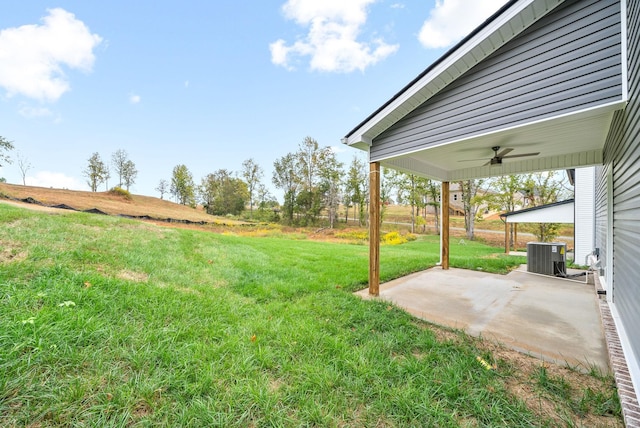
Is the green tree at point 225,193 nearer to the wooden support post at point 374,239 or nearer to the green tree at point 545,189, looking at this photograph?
the green tree at point 545,189

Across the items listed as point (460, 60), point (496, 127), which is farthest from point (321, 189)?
point (496, 127)

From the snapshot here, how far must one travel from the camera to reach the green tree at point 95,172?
26.6 meters

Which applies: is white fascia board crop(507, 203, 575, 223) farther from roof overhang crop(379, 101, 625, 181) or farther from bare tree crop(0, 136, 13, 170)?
bare tree crop(0, 136, 13, 170)

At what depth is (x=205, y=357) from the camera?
6.90 feet

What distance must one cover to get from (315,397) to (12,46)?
13761 mm

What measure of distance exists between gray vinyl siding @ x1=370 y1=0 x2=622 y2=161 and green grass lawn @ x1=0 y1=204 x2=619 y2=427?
2.64 metres

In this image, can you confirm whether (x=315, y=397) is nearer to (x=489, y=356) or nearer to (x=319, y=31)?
(x=489, y=356)

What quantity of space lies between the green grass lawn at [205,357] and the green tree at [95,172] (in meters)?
31.0

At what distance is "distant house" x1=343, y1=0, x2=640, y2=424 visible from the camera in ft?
6.97

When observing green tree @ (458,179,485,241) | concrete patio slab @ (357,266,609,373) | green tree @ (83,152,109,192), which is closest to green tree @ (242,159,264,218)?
green tree @ (83,152,109,192)

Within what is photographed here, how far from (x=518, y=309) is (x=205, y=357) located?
4491mm

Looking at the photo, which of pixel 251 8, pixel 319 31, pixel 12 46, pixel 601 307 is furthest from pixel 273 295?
pixel 12 46

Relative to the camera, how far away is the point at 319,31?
29.2ft

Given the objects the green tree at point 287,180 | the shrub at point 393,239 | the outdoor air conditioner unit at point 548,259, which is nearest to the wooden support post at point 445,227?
the outdoor air conditioner unit at point 548,259
